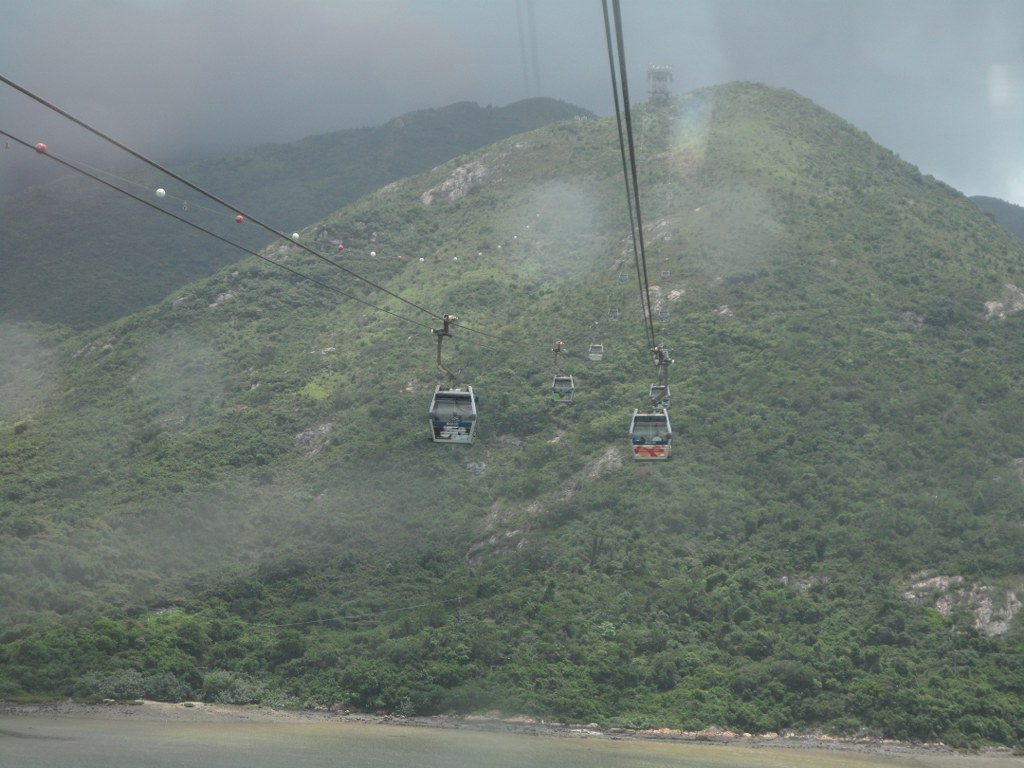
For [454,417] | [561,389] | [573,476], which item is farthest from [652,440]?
[573,476]

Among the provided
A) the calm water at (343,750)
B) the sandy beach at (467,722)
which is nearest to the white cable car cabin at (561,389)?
the calm water at (343,750)

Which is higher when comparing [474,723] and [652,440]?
[652,440]

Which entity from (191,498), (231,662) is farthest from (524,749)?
(191,498)

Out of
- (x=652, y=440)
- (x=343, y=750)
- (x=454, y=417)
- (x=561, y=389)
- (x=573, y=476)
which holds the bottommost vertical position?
(x=343, y=750)

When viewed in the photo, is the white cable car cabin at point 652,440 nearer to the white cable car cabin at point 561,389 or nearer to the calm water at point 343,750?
the white cable car cabin at point 561,389

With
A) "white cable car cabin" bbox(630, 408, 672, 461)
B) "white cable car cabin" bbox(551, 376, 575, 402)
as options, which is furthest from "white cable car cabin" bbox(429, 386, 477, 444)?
"white cable car cabin" bbox(551, 376, 575, 402)

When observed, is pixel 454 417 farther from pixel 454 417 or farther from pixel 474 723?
pixel 474 723
